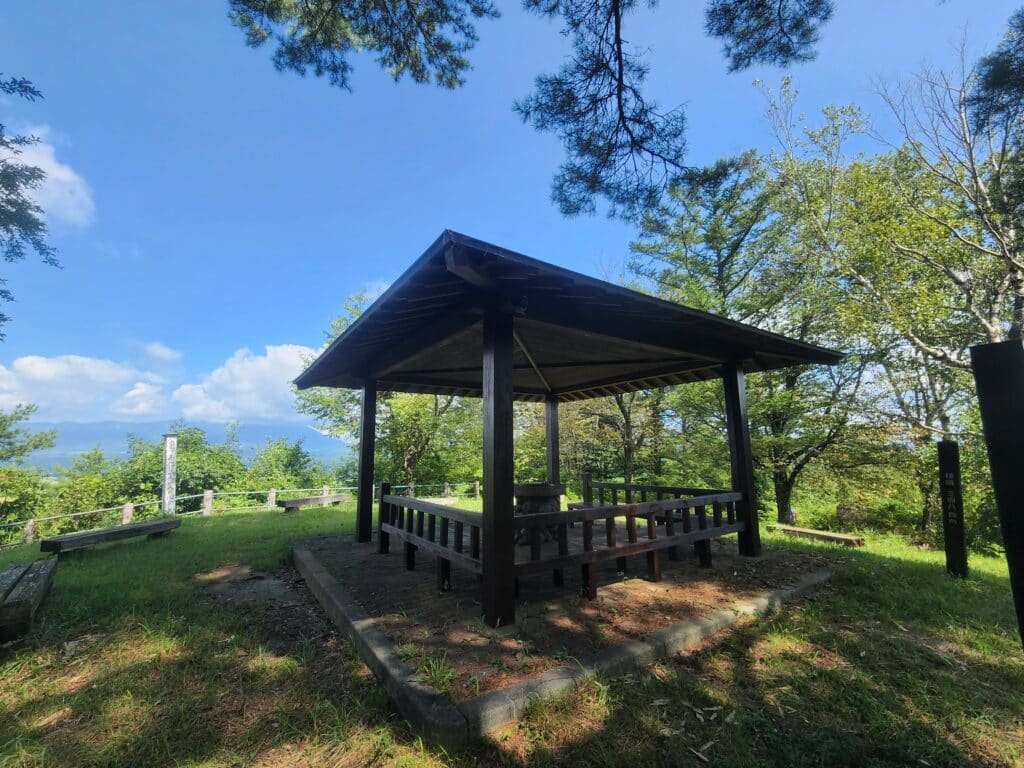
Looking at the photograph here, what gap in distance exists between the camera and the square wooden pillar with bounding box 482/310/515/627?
2.96 meters

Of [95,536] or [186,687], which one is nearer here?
[186,687]

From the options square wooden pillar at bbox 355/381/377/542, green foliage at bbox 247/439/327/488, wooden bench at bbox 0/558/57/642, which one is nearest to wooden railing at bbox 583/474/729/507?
square wooden pillar at bbox 355/381/377/542

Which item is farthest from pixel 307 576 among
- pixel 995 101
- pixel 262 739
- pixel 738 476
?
pixel 995 101

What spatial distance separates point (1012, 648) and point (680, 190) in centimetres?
467

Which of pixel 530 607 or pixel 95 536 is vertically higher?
pixel 95 536

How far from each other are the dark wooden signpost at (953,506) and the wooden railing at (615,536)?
2.27m

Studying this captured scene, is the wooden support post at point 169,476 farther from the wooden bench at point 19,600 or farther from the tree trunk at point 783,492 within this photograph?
the tree trunk at point 783,492

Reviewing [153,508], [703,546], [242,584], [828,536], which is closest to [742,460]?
[703,546]

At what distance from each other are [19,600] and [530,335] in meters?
4.46

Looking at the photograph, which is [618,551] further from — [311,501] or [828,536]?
[311,501]

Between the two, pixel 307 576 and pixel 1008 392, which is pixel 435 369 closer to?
pixel 307 576

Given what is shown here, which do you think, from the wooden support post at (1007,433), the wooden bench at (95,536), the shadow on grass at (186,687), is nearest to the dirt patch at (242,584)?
the shadow on grass at (186,687)

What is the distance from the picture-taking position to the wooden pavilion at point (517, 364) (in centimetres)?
298

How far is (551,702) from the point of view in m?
2.17
